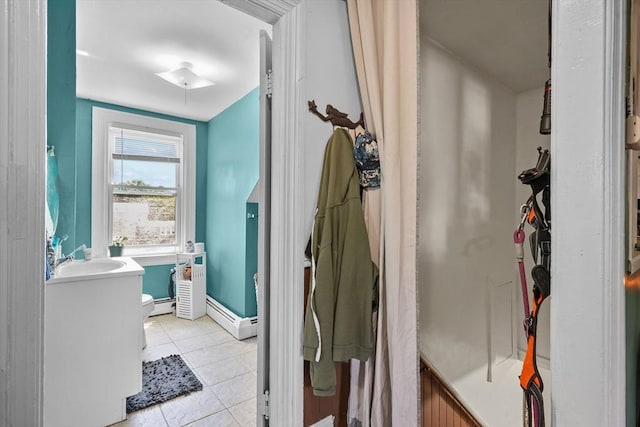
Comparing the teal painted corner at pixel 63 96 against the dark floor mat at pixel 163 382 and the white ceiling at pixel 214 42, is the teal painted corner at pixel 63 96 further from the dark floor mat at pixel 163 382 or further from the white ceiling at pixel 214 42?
the dark floor mat at pixel 163 382

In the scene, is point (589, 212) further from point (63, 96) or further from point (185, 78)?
point (185, 78)

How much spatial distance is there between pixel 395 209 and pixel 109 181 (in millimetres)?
3871

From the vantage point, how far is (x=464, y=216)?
172cm

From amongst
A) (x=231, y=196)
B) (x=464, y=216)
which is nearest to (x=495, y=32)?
(x=464, y=216)

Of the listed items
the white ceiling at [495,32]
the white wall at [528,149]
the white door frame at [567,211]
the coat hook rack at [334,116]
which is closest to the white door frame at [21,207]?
the white door frame at [567,211]

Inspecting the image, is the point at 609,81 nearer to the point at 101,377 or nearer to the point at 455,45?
the point at 455,45

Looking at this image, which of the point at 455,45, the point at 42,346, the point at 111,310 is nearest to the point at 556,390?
the point at 42,346

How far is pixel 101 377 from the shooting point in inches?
74.1

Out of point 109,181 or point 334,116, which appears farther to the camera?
point 109,181

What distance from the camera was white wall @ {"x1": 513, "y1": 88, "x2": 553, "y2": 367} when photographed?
2041mm

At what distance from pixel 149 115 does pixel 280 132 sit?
138 inches

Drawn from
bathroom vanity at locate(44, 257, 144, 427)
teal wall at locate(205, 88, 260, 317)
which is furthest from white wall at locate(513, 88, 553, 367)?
bathroom vanity at locate(44, 257, 144, 427)

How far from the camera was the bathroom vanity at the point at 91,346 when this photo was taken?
1722 millimetres

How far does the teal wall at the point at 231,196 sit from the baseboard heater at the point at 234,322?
62 mm
